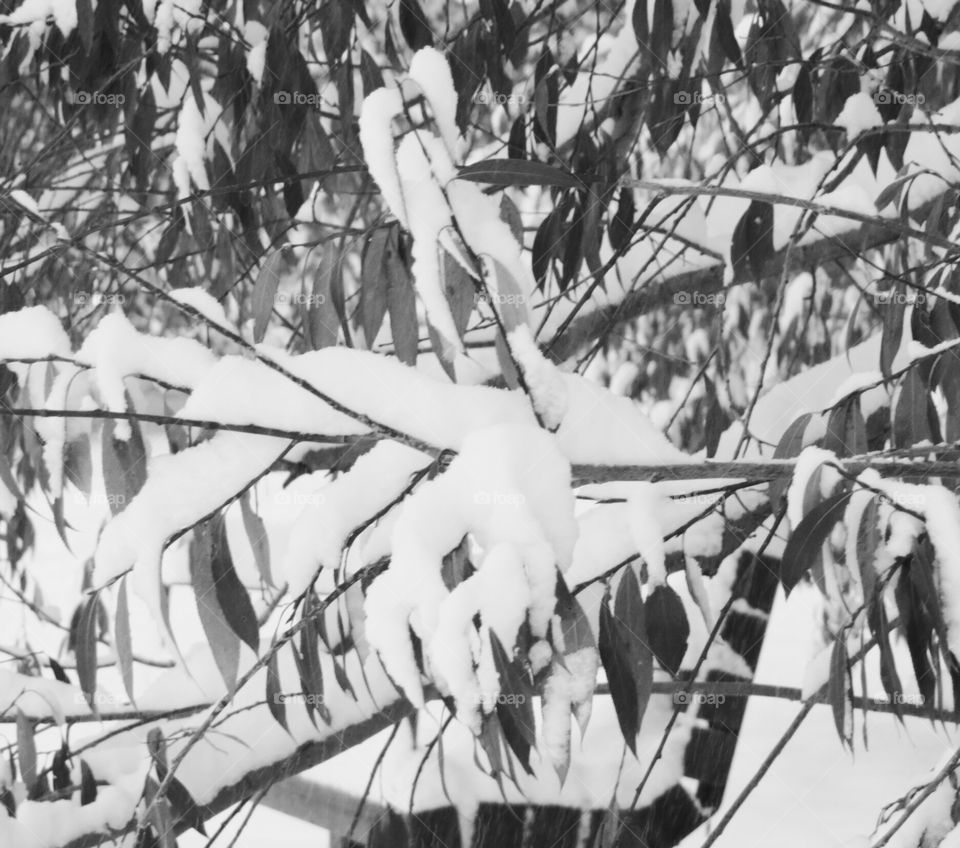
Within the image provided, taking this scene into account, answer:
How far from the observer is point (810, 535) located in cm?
62

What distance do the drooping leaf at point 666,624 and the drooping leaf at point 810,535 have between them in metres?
0.08

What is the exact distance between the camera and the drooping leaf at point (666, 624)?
657 mm

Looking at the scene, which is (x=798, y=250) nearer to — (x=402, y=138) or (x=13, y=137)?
(x=402, y=138)

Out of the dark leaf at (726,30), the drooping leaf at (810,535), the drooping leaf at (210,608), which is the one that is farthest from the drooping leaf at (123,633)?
the dark leaf at (726,30)

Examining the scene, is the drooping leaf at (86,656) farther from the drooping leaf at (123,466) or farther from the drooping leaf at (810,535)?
the drooping leaf at (810,535)

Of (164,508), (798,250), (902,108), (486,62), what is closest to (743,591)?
(798,250)

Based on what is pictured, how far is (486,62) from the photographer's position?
131 cm

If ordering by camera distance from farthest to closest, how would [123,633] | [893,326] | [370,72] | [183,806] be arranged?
1. [370,72]
2. [183,806]
3. [893,326]
4. [123,633]

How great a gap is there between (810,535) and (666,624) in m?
0.12

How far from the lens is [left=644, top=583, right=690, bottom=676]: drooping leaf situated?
66 cm

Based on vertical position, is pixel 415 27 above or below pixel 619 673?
above

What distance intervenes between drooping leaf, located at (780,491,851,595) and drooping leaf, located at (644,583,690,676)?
8 centimetres

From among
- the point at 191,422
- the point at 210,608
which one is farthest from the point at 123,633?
the point at 191,422

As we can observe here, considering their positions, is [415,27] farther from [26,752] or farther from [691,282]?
[26,752]
